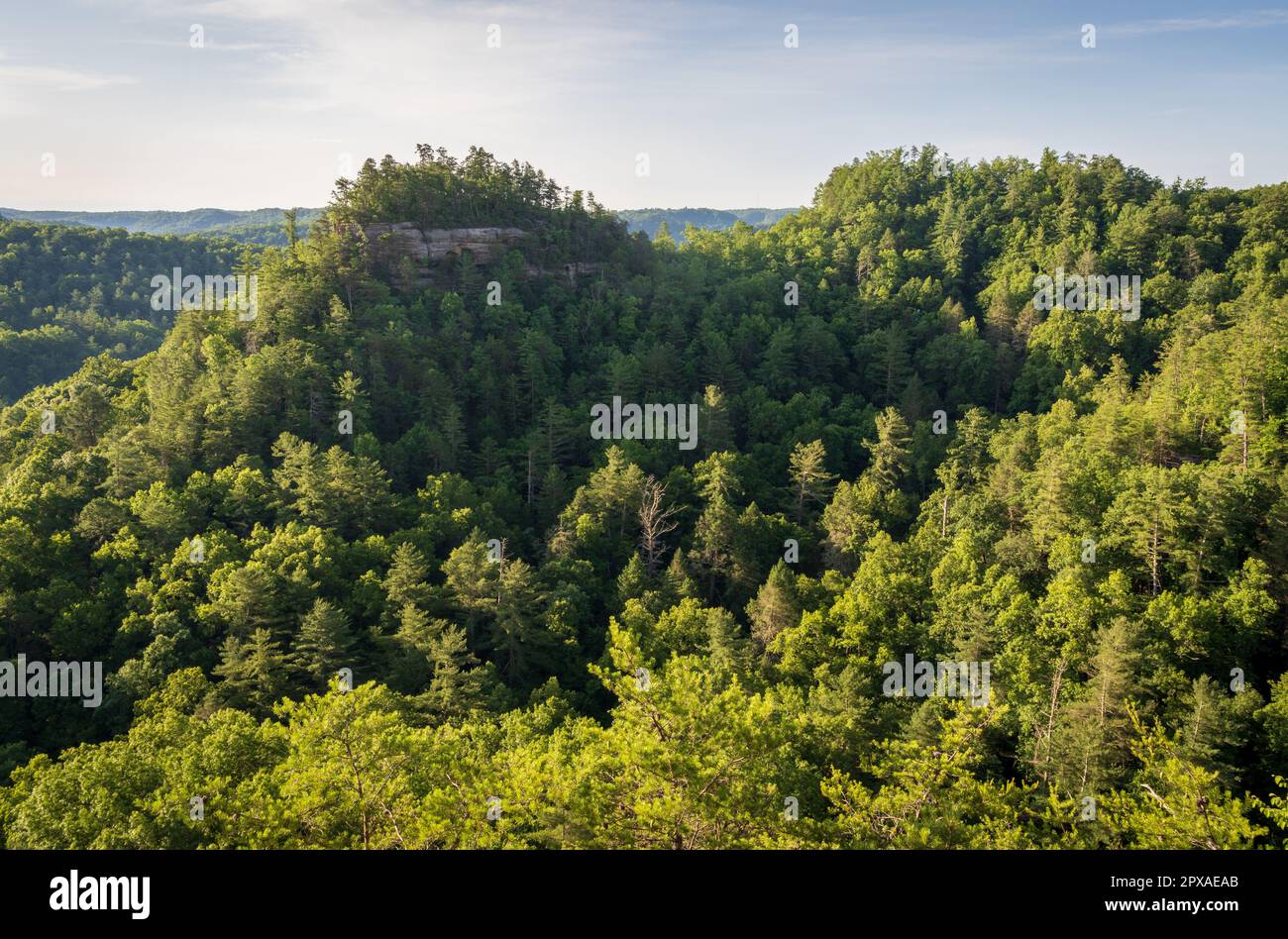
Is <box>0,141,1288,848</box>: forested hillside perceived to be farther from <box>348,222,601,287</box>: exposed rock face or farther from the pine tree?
<box>348,222,601,287</box>: exposed rock face

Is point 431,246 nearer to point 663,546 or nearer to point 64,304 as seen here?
point 663,546

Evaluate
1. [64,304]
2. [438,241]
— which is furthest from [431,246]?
[64,304]

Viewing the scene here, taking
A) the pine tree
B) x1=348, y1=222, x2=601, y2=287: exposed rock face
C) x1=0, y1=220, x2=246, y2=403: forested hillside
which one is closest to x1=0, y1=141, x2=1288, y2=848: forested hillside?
the pine tree

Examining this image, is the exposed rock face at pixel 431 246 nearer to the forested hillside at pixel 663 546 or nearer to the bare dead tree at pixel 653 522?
the forested hillside at pixel 663 546

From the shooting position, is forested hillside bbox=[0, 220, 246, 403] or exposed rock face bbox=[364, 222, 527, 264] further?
forested hillside bbox=[0, 220, 246, 403]

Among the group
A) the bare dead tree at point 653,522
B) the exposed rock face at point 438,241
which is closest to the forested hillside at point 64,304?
the exposed rock face at point 438,241
